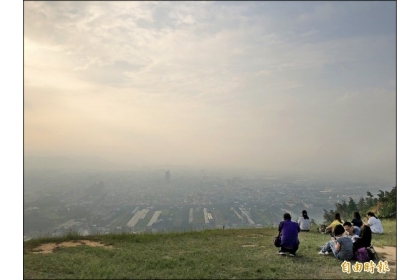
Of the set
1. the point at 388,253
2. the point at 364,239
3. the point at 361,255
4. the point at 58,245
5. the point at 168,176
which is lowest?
the point at 58,245

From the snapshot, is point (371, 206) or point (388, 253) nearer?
point (388, 253)

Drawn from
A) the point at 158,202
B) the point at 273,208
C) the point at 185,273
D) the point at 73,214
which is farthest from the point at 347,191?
the point at 73,214

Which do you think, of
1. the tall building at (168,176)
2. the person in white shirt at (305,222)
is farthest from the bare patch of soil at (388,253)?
the tall building at (168,176)

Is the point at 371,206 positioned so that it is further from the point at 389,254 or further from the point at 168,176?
the point at 168,176

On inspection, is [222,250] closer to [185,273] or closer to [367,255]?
[185,273]

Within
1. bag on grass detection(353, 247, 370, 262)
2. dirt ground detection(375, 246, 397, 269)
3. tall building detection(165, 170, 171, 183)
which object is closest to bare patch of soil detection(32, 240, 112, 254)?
bag on grass detection(353, 247, 370, 262)

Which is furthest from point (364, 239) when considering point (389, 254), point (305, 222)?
point (305, 222)

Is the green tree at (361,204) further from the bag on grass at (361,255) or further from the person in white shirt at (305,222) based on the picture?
the bag on grass at (361,255)
